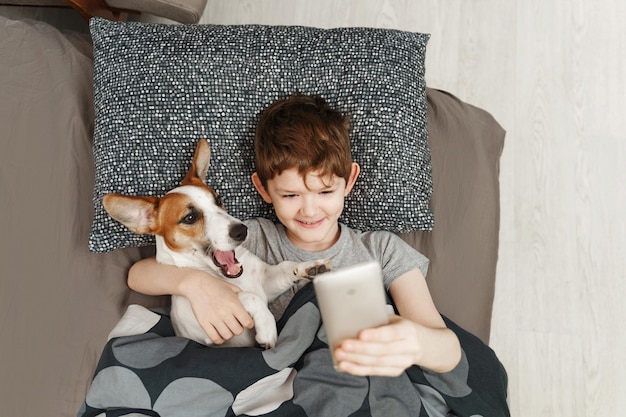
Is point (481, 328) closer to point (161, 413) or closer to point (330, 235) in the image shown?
point (330, 235)

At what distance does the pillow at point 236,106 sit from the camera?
1558 millimetres

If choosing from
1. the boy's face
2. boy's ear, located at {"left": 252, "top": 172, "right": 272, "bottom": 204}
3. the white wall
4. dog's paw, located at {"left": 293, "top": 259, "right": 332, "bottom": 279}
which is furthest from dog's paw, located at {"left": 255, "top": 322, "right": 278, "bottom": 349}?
the white wall

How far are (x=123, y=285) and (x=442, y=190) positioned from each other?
102 centimetres

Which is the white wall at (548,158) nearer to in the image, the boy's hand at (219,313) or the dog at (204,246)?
the dog at (204,246)

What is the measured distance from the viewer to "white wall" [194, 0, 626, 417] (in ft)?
6.68

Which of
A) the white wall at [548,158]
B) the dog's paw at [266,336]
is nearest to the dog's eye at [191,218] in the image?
the dog's paw at [266,336]

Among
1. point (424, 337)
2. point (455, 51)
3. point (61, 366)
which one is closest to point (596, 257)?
point (455, 51)

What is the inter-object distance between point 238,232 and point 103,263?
47 cm

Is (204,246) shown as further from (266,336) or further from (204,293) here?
(266,336)

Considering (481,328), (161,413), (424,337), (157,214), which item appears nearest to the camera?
(424,337)

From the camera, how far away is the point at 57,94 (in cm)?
174

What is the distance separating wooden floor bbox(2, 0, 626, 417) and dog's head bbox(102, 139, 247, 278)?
1.18 metres

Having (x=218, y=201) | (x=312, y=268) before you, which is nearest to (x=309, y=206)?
(x=312, y=268)

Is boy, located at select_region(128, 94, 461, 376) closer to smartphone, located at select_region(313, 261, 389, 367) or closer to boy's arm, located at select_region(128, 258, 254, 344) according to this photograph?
boy's arm, located at select_region(128, 258, 254, 344)
